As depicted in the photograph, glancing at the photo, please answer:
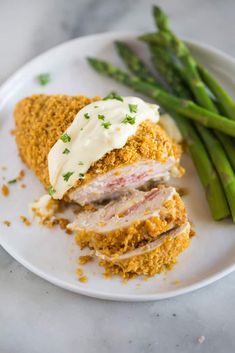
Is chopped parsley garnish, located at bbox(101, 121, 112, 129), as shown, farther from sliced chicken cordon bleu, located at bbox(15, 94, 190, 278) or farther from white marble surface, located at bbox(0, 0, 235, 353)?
white marble surface, located at bbox(0, 0, 235, 353)

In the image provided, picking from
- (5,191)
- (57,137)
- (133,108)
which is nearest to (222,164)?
(133,108)

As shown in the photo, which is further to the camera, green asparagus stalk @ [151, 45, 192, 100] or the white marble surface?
green asparagus stalk @ [151, 45, 192, 100]

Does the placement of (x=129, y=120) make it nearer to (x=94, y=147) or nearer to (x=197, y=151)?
(x=94, y=147)

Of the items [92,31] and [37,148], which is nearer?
[37,148]

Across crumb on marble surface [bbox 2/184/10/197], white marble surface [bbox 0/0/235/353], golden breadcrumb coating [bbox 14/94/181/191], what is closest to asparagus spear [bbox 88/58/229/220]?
golden breadcrumb coating [bbox 14/94/181/191]

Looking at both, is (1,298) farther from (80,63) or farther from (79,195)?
(80,63)

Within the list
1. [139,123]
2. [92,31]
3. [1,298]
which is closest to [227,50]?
Result: [92,31]
